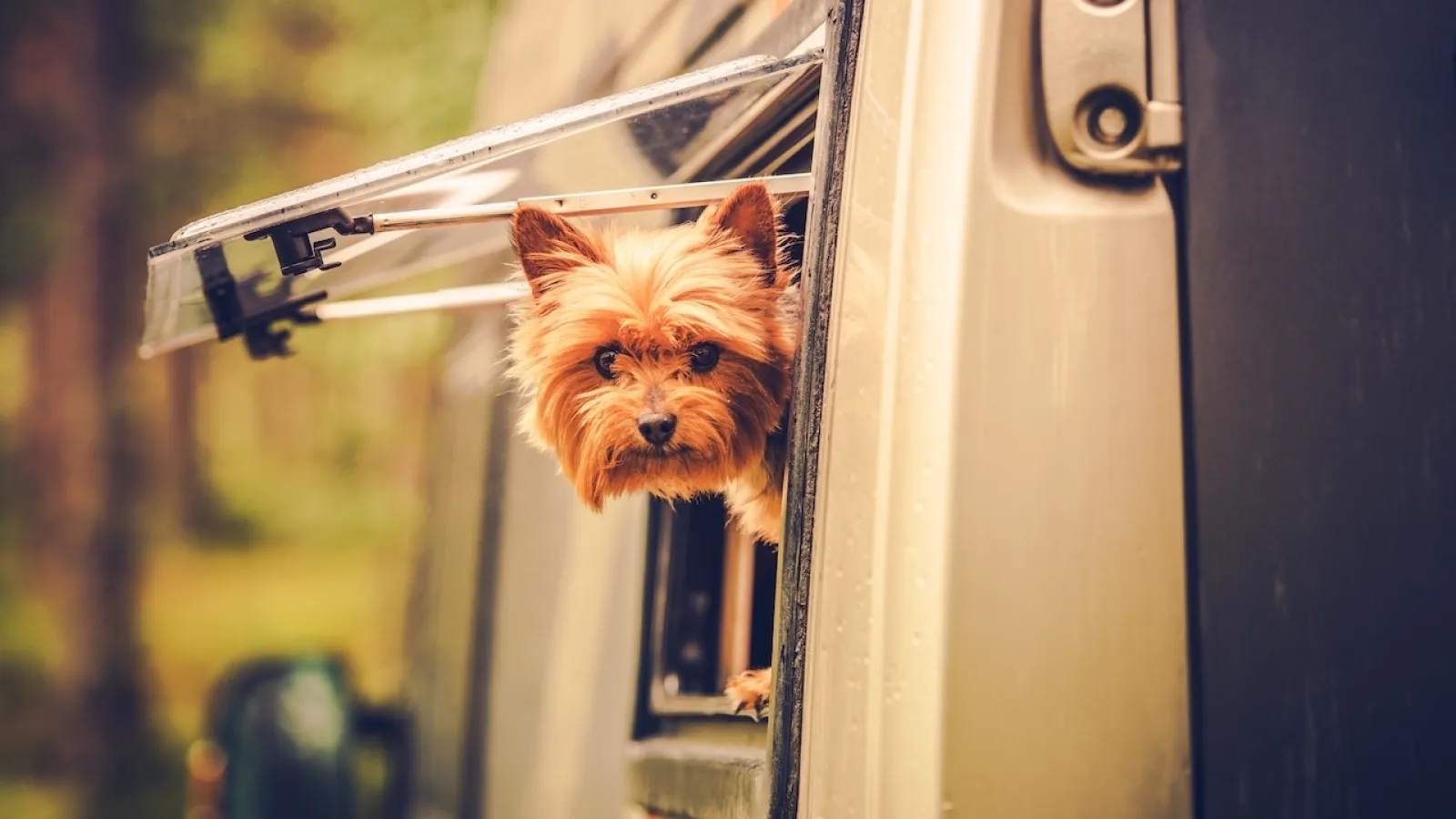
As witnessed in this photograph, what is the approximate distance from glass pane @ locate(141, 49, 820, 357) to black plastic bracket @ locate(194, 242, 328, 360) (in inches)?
0.6

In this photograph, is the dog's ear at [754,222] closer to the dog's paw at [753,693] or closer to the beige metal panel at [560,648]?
the dog's paw at [753,693]

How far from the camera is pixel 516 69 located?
4344 mm

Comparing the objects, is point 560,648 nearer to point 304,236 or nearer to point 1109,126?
point 304,236

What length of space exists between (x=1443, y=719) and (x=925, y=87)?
834 mm

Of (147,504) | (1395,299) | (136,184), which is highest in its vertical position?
(136,184)

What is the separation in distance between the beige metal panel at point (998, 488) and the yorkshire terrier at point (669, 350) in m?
0.25

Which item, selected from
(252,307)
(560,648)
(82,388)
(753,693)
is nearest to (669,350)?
(753,693)

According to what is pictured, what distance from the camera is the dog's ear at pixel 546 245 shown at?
1701mm

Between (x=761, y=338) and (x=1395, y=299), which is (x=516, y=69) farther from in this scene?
(x=1395, y=299)

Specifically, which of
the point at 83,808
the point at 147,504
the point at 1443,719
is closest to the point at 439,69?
the point at 147,504

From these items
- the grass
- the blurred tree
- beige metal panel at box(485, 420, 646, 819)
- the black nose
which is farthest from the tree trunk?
the black nose

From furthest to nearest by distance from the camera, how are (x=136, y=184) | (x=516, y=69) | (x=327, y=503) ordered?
(x=327, y=503) → (x=136, y=184) → (x=516, y=69)

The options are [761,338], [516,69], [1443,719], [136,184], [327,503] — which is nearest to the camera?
[1443,719]

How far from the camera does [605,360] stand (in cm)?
168
